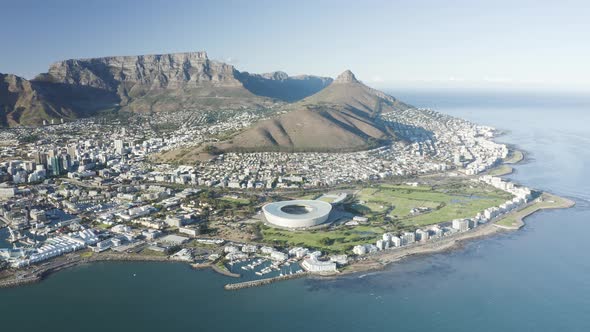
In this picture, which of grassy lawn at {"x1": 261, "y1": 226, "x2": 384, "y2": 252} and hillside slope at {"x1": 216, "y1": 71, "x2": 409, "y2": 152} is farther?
hillside slope at {"x1": 216, "y1": 71, "x2": 409, "y2": 152}

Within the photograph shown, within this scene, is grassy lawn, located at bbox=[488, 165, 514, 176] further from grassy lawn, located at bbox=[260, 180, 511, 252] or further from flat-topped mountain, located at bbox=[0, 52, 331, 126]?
flat-topped mountain, located at bbox=[0, 52, 331, 126]

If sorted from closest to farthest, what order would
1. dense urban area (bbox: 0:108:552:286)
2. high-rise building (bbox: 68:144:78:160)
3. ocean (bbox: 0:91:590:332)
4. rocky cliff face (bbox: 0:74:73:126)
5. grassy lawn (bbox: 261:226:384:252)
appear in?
ocean (bbox: 0:91:590:332), dense urban area (bbox: 0:108:552:286), grassy lawn (bbox: 261:226:384:252), high-rise building (bbox: 68:144:78:160), rocky cliff face (bbox: 0:74:73:126)

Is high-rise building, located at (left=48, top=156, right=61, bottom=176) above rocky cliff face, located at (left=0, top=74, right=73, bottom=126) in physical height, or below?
below

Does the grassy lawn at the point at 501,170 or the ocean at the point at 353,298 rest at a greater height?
the grassy lawn at the point at 501,170

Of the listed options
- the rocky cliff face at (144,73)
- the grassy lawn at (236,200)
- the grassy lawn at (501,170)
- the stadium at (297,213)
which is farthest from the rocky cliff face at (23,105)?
the grassy lawn at (501,170)

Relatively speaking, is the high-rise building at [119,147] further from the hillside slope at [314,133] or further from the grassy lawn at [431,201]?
the grassy lawn at [431,201]

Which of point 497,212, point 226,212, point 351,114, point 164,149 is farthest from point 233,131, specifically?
point 497,212

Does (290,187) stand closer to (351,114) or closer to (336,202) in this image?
(336,202)

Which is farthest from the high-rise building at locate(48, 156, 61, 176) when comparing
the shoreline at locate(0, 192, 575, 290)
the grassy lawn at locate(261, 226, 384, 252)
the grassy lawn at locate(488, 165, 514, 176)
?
the grassy lawn at locate(488, 165, 514, 176)
